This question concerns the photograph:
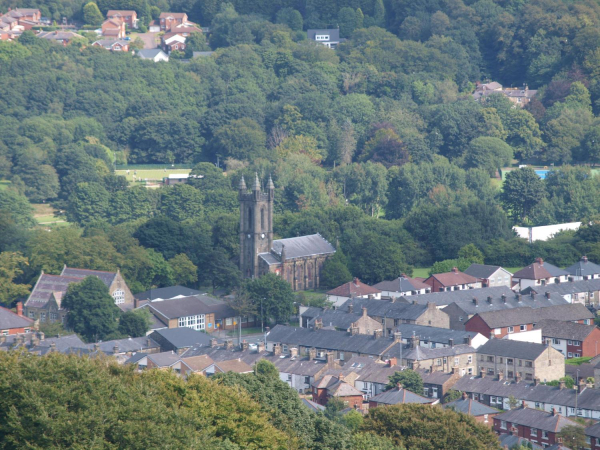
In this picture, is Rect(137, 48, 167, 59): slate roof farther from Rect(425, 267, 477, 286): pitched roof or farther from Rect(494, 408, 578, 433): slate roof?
Rect(494, 408, 578, 433): slate roof

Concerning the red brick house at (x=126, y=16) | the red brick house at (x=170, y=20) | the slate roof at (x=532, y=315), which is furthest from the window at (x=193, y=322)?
the red brick house at (x=170, y=20)

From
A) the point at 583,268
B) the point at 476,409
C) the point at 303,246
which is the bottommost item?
the point at 583,268

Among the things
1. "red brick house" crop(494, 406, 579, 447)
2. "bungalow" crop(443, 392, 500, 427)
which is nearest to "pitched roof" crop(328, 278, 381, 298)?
"bungalow" crop(443, 392, 500, 427)

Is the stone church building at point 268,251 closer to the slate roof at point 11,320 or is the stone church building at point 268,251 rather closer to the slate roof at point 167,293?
the slate roof at point 167,293

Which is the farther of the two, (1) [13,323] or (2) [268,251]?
(2) [268,251]

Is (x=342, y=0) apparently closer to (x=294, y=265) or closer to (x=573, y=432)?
(x=294, y=265)

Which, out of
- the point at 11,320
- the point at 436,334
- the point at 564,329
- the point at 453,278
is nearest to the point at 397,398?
the point at 436,334

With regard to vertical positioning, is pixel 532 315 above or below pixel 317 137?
above

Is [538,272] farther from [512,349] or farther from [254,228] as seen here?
[512,349]
